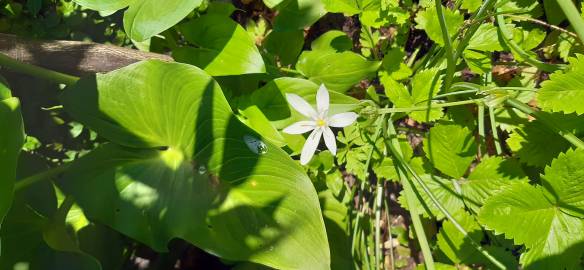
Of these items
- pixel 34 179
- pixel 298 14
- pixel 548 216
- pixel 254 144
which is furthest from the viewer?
pixel 298 14

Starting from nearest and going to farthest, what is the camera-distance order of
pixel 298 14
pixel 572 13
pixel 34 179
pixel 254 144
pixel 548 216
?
pixel 572 13
pixel 548 216
pixel 254 144
pixel 34 179
pixel 298 14

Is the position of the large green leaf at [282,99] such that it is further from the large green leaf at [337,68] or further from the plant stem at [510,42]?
the plant stem at [510,42]

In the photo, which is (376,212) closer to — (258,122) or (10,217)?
→ (258,122)

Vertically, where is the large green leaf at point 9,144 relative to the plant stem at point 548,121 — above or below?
below

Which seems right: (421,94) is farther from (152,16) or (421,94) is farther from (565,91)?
(152,16)

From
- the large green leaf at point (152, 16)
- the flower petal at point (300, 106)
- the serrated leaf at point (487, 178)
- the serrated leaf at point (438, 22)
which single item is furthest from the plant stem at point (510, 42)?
the large green leaf at point (152, 16)

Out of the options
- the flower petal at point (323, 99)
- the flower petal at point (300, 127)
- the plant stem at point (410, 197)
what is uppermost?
the flower petal at point (323, 99)

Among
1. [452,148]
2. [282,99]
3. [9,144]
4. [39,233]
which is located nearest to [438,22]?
[452,148]

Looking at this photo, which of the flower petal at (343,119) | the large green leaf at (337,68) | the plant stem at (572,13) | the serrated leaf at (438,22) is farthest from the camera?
the large green leaf at (337,68)
